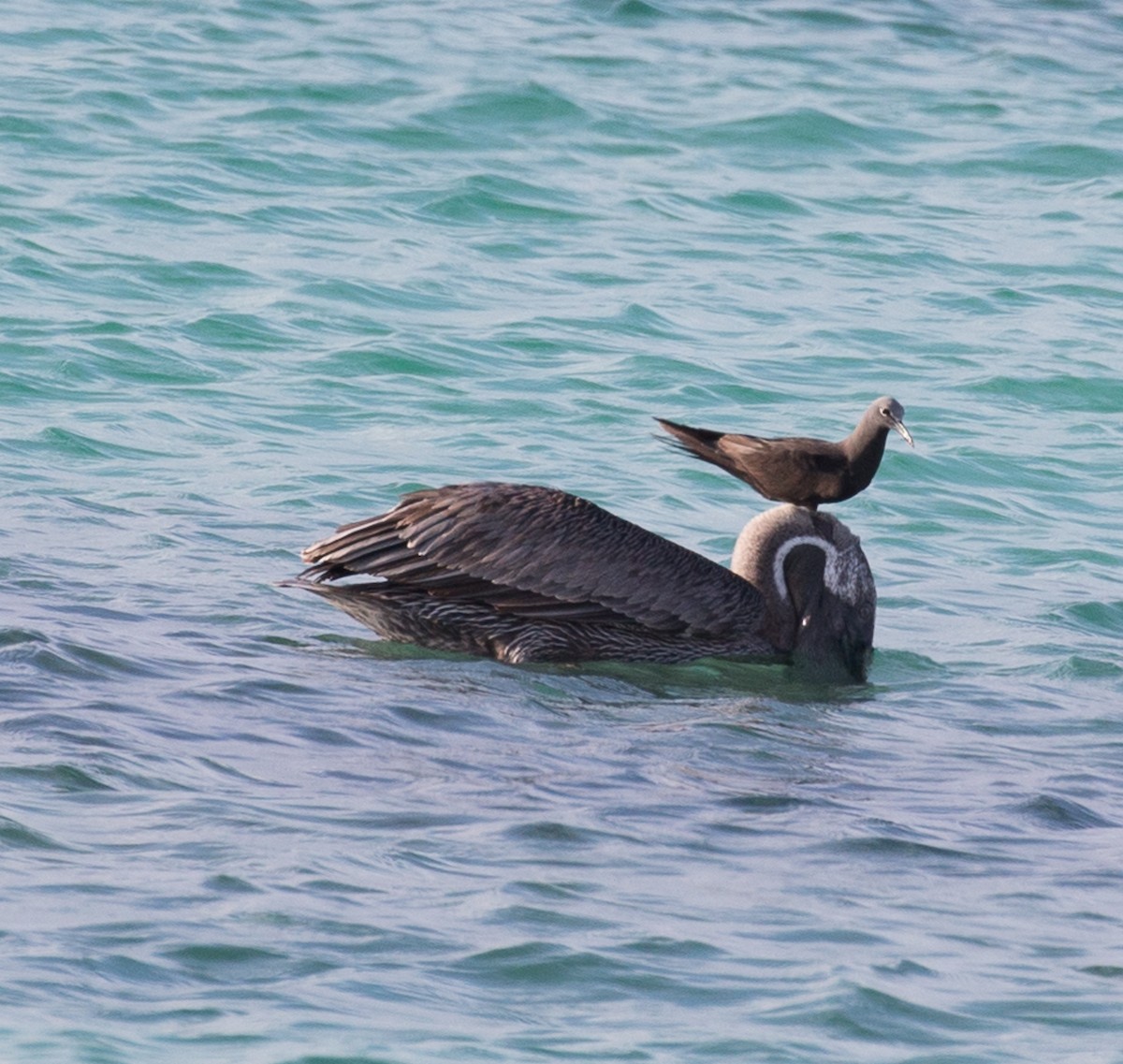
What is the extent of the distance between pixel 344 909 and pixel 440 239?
1001 cm

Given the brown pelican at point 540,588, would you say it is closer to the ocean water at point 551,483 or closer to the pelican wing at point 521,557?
the pelican wing at point 521,557

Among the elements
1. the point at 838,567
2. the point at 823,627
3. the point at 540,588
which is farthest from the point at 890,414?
the point at 540,588

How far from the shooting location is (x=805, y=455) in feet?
29.8

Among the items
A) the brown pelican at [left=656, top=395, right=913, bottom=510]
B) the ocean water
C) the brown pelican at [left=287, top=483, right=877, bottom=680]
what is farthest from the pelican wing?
the brown pelican at [left=656, top=395, right=913, bottom=510]

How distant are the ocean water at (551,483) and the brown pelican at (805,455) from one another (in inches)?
29.7

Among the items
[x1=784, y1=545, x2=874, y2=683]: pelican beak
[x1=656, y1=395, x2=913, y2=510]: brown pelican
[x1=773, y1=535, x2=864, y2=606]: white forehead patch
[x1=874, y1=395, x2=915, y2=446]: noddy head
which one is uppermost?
[x1=874, y1=395, x2=915, y2=446]: noddy head

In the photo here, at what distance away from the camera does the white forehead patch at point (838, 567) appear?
9203 mm

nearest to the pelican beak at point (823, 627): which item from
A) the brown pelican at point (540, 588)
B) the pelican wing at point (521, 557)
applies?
the brown pelican at point (540, 588)

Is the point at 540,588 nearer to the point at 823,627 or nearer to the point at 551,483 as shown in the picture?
the point at 823,627

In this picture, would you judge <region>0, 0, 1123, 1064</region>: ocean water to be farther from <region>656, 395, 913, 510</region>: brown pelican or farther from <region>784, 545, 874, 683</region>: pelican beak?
<region>656, 395, 913, 510</region>: brown pelican

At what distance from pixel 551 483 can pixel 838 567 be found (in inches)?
99.3

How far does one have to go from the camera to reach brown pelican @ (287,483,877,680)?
8.91m

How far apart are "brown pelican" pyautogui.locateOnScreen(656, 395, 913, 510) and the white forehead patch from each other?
21 centimetres

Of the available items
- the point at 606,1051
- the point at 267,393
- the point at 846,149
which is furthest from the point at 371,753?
the point at 846,149
